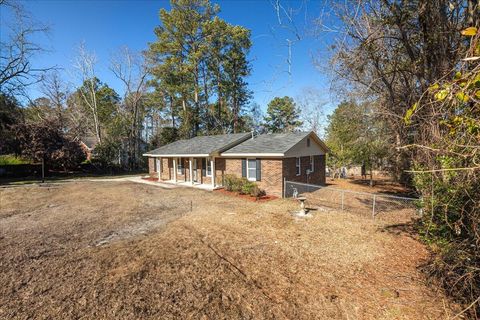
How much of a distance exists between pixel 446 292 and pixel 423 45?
5.64 metres

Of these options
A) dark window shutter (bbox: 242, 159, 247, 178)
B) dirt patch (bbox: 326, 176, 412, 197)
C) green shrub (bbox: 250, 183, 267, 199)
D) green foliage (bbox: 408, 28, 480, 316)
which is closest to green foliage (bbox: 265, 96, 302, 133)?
dirt patch (bbox: 326, 176, 412, 197)

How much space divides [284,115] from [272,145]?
23978mm

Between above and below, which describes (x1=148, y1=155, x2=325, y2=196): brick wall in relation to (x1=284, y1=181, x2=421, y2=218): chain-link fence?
above

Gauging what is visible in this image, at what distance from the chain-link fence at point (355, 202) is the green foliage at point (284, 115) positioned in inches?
908

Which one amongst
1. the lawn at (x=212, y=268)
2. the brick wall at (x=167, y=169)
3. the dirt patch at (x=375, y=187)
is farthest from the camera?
the brick wall at (x=167, y=169)

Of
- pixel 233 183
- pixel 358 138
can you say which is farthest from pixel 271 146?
pixel 358 138

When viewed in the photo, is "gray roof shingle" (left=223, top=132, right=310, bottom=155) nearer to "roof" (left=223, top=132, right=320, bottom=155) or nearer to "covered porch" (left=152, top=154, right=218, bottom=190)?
"roof" (left=223, top=132, right=320, bottom=155)

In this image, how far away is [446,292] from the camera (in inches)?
161

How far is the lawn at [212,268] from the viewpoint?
3760 mm

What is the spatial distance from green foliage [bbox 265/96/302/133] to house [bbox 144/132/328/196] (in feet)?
61.3

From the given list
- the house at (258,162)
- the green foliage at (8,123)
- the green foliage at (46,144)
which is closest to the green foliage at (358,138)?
the house at (258,162)

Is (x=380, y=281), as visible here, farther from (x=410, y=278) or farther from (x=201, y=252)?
(x=201, y=252)

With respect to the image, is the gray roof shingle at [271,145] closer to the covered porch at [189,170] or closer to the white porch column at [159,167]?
the covered porch at [189,170]

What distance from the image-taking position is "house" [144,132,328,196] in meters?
13.3
